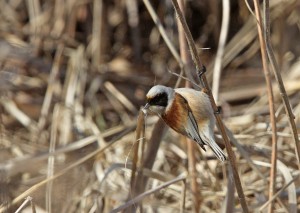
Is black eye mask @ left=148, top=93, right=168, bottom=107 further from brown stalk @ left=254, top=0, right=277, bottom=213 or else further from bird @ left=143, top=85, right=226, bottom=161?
brown stalk @ left=254, top=0, right=277, bottom=213

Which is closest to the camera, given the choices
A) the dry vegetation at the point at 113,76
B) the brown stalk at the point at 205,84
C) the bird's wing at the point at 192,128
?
the brown stalk at the point at 205,84

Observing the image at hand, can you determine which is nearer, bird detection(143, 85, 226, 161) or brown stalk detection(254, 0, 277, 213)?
bird detection(143, 85, 226, 161)

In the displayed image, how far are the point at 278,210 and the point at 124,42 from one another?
1.70 meters

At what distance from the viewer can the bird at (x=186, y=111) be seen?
1.23m

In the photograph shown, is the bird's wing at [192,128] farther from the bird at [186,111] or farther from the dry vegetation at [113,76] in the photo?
the dry vegetation at [113,76]

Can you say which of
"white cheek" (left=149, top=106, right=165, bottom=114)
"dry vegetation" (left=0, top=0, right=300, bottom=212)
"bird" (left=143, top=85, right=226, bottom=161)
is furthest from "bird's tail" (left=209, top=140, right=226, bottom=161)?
"dry vegetation" (left=0, top=0, right=300, bottom=212)

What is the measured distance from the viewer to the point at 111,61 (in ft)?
11.1

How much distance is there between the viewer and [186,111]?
1274mm

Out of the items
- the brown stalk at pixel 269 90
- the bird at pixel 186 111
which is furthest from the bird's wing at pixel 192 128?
the brown stalk at pixel 269 90

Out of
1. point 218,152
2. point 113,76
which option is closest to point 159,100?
point 218,152

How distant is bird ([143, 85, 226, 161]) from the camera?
4.03 ft

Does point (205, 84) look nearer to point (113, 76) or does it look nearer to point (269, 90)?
point (269, 90)

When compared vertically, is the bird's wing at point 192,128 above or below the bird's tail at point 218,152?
above

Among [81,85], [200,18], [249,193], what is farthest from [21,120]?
[249,193]
